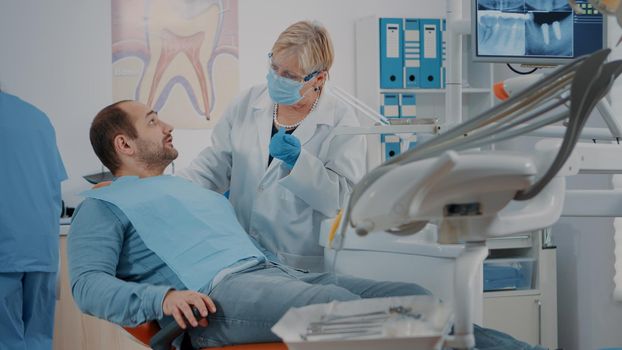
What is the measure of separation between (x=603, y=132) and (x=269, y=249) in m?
1.08

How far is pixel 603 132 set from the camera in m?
1.58

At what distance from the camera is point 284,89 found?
2.37 metres

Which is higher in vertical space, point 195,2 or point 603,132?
point 195,2

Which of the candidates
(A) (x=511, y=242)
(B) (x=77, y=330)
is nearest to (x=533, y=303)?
(A) (x=511, y=242)

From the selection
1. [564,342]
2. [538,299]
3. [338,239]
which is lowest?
[564,342]

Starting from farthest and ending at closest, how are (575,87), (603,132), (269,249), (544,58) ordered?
1. (269,249)
2. (544,58)
3. (603,132)
4. (575,87)

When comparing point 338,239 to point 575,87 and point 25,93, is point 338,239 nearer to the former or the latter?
point 575,87

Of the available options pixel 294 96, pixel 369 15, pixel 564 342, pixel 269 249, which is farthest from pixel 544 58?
pixel 369 15

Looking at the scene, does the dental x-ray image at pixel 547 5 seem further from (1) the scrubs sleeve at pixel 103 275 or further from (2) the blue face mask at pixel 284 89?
(1) the scrubs sleeve at pixel 103 275

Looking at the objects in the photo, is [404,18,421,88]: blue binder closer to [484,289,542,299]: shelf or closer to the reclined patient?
[484,289,542,299]: shelf

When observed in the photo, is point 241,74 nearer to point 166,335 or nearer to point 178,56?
point 178,56

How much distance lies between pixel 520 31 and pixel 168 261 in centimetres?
105

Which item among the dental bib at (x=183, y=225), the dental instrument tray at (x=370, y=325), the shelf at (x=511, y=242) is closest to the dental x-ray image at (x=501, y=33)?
the dental bib at (x=183, y=225)

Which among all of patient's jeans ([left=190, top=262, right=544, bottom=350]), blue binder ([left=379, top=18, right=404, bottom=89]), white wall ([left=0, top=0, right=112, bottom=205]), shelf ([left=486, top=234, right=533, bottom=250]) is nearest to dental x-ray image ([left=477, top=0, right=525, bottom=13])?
patient's jeans ([left=190, top=262, right=544, bottom=350])
